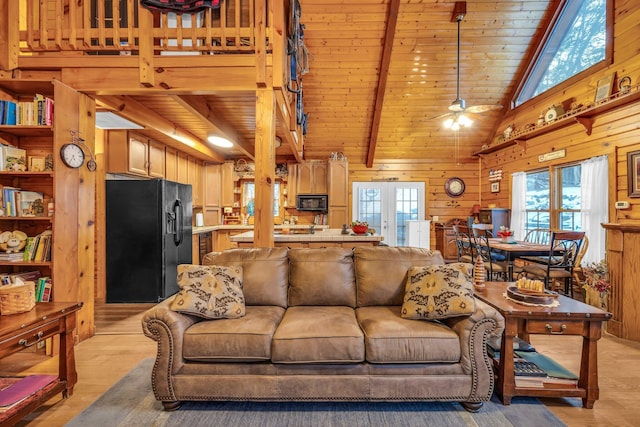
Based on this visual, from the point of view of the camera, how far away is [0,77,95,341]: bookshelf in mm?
2686

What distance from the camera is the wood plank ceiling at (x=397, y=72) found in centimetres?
480

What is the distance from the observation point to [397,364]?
1.90 metres

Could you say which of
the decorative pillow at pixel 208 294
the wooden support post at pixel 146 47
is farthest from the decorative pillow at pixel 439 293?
the wooden support post at pixel 146 47

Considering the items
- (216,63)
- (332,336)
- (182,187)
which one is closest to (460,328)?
(332,336)

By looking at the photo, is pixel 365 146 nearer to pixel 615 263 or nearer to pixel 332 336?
pixel 615 263

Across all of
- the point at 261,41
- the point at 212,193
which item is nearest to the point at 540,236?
the point at 261,41

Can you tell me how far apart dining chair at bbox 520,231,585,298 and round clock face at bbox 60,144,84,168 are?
4.79 meters

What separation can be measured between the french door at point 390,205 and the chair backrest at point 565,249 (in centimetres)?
373

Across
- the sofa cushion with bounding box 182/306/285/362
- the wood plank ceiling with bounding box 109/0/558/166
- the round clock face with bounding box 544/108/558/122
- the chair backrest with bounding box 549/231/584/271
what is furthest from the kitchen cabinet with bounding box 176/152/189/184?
the round clock face with bounding box 544/108/558/122

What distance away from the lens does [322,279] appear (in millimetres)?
2479

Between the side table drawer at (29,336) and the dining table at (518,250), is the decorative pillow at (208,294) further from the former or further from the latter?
the dining table at (518,250)

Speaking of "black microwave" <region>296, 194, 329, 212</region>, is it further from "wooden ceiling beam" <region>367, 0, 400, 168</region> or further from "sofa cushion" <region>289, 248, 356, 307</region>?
"sofa cushion" <region>289, 248, 356, 307</region>

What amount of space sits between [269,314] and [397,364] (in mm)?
893

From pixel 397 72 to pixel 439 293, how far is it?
188 inches
